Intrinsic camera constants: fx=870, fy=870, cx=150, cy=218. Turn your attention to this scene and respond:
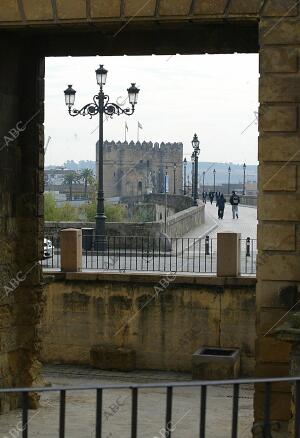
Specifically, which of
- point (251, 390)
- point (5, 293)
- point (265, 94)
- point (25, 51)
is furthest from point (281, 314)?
point (251, 390)

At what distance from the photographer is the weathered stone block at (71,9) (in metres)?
10.7

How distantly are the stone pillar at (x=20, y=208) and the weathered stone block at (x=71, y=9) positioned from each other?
1834mm

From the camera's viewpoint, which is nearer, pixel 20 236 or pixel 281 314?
pixel 281 314

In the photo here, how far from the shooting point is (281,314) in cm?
1023

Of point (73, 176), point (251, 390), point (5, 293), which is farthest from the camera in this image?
point (73, 176)

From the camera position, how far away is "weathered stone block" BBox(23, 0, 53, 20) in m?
10.8

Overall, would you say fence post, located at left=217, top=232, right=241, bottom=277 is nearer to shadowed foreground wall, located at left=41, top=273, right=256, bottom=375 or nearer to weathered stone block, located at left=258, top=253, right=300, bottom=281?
shadowed foreground wall, located at left=41, top=273, right=256, bottom=375

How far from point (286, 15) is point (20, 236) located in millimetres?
5357

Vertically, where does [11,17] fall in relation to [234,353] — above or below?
above

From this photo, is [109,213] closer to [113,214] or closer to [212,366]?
[113,214]

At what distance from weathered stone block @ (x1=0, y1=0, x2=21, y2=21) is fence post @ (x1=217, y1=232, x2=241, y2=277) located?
29.1ft

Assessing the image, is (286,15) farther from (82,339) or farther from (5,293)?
(82,339)

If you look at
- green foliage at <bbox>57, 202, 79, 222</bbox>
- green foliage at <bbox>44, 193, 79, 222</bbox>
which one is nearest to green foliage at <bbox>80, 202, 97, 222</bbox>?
green foliage at <bbox>57, 202, 79, 222</bbox>

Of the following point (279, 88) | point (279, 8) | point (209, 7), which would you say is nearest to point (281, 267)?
point (279, 88)
